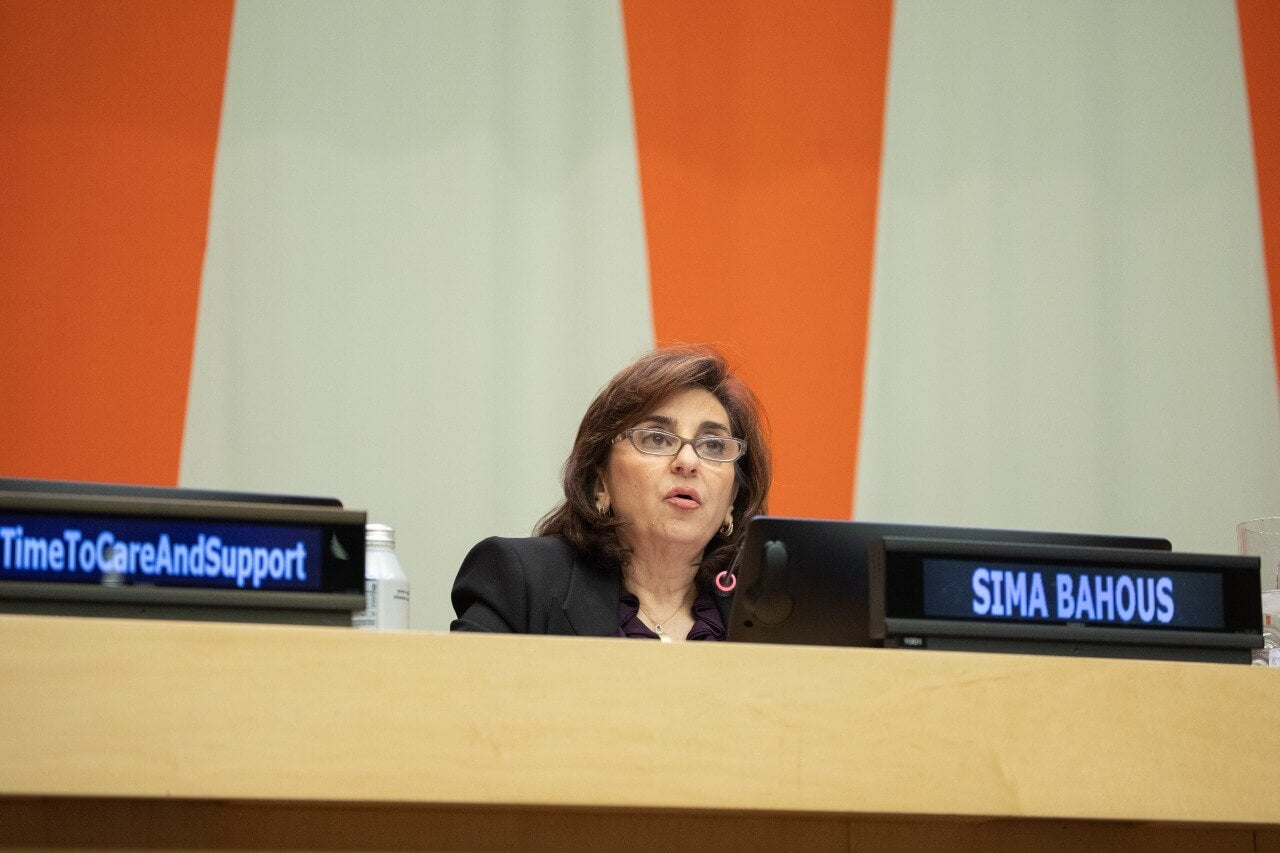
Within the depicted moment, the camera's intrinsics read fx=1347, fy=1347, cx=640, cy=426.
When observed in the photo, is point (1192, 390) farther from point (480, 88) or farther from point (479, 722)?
point (479, 722)

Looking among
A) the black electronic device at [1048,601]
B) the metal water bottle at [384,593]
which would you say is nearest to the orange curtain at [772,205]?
the metal water bottle at [384,593]

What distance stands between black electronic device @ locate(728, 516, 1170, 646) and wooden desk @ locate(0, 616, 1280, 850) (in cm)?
22

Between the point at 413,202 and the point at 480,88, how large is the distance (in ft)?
0.87

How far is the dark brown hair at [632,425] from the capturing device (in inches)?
76.5

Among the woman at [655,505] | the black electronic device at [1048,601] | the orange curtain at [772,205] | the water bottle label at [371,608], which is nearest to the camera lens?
the black electronic device at [1048,601]

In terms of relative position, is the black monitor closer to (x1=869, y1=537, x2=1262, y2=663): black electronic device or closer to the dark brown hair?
(x1=869, y1=537, x2=1262, y2=663): black electronic device

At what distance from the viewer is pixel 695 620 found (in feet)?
6.40

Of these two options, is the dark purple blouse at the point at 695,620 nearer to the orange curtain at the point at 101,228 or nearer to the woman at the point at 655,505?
the woman at the point at 655,505

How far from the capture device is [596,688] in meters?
0.76

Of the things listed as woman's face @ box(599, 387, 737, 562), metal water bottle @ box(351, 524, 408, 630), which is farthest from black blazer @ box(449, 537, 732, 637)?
metal water bottle @ box(351, 524, 408, 630)

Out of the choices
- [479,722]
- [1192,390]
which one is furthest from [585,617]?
[1192,390]

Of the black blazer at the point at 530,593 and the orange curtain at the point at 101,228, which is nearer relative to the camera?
the black blazer at the point at 530,593

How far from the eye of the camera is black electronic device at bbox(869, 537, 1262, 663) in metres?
0.92

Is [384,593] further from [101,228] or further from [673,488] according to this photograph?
[101,228]
